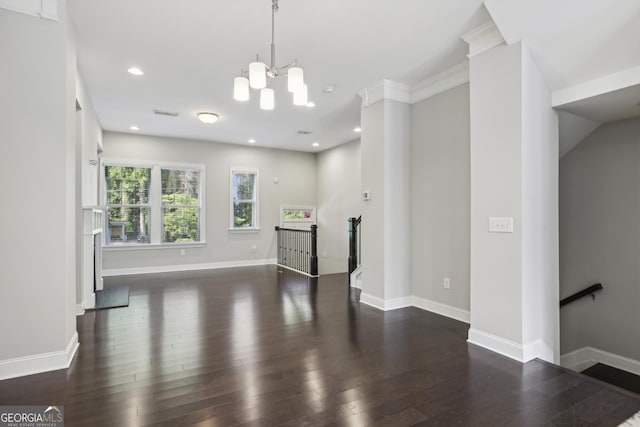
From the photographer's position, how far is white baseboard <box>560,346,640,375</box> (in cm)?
378

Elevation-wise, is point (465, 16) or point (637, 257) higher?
point (465, 16)

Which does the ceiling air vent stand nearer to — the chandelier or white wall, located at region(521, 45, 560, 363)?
the chandelier

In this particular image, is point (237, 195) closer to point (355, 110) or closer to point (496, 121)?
point (355, 110)

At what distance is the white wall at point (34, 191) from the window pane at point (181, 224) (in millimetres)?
4697

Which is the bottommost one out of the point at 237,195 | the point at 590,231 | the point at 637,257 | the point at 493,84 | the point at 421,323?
the point at 421,323

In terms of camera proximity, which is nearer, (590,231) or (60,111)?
(60,111)

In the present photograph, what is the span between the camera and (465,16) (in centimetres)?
285

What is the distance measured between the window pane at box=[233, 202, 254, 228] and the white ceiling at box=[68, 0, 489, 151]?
121 inches

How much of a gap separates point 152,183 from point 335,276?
4301mm

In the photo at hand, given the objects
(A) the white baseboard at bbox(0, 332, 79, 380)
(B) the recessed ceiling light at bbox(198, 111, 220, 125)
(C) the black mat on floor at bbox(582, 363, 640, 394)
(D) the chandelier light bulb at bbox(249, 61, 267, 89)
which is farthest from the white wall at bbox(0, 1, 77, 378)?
(C) the black mat on floor at bbox(582, 363, 640, 394)

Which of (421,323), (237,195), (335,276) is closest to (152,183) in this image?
(237,195)

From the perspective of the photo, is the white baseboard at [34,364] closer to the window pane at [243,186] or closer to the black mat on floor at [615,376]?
the black mat on floor at [615,376]

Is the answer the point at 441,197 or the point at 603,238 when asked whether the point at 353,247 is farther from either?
the point at 603,238

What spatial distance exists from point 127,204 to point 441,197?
6.13 meters
